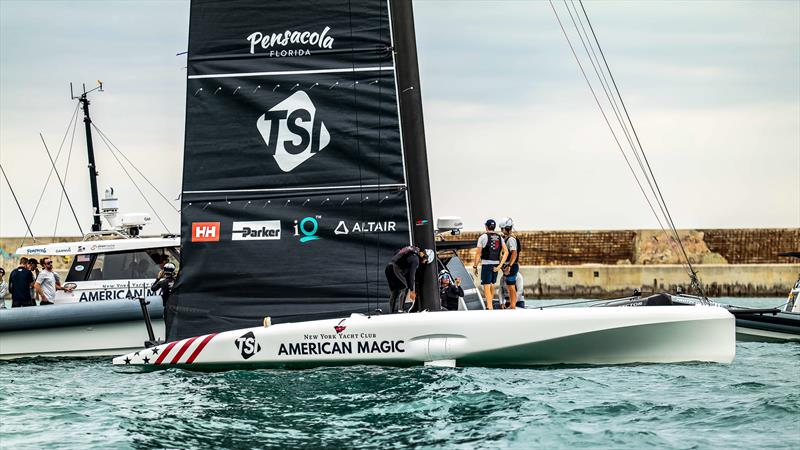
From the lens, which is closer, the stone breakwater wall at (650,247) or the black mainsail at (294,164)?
the black mainsail at (294,164)

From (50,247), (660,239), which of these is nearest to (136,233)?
(50,247)

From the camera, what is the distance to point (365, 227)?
14.7 metres

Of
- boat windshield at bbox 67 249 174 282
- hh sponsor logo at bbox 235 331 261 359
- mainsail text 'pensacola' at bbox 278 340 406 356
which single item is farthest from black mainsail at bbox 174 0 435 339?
boat windshield at bbox 67 249 174 282

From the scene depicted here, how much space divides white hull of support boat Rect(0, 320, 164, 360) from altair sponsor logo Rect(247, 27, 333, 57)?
5.16 metres

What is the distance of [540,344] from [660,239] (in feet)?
91.5

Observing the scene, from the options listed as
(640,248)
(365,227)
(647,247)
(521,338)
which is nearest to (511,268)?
(365,227)

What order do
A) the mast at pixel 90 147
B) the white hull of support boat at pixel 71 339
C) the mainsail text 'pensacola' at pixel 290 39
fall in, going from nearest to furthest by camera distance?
1. the mainsail text 'pensacola' at pixel 290 39
2. the white hull of support boat at pixel 71 339
3. the mast at pixel 90 147

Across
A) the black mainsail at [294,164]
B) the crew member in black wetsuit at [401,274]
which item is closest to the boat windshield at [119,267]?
the black mainsail at [294,164]

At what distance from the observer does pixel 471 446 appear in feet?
34.9

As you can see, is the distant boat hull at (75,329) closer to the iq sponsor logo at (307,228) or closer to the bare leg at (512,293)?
the iq sponsor logo at (307,228)

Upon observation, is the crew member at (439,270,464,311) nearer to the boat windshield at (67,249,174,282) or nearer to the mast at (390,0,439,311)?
the mast at (390,0,439,311)

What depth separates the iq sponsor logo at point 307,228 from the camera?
14.8 meters

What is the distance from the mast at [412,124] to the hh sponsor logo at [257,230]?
1.60 metres

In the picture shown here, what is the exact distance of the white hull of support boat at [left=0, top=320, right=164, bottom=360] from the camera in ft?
59.7
